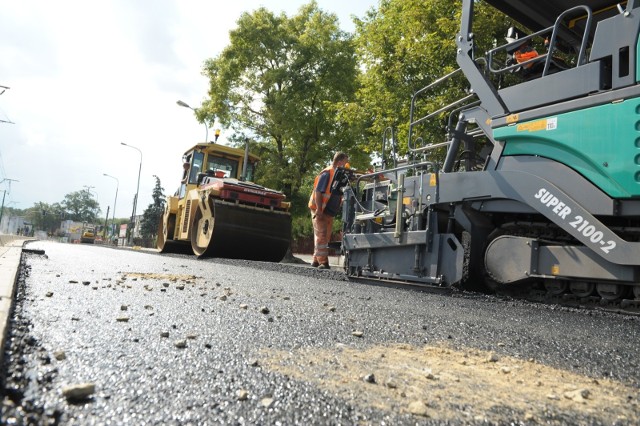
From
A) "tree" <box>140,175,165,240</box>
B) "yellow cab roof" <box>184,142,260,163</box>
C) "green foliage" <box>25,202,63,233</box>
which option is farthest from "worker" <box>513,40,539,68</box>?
"green foliage" <box>25,202,63,233</box>

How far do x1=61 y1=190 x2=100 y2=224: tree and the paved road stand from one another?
13916cm

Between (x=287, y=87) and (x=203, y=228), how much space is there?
11.6m

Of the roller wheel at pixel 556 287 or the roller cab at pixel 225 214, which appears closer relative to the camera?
the roller wheel at pixel 556 287

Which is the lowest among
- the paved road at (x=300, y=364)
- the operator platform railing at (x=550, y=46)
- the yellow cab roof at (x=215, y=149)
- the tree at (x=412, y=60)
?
the paved road at (x=300, y=364)

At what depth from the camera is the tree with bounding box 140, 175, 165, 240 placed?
49.7 metres

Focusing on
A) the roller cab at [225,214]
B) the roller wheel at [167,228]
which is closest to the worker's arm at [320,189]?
the roller cab at [225,214]

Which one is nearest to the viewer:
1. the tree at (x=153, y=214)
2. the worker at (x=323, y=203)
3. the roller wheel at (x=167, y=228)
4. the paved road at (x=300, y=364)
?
the paved road at (x=300, y=364)

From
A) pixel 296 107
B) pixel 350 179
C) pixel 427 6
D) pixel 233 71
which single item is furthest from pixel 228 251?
pixel 233 71

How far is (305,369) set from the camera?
1792 millimetres

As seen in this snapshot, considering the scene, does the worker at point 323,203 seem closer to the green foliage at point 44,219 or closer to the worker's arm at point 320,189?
Answer: the worker's arm at point 320,189

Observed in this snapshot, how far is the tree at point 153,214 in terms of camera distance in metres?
49.7

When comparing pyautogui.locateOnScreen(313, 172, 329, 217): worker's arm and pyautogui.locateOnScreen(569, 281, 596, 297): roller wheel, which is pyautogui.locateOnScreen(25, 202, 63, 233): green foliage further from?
pyautogui.locateOnScreen(569, 281, 596, 297): roller wheel

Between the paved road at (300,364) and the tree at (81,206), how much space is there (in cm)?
13916

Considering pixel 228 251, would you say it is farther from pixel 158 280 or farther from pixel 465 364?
pixel 465 364
